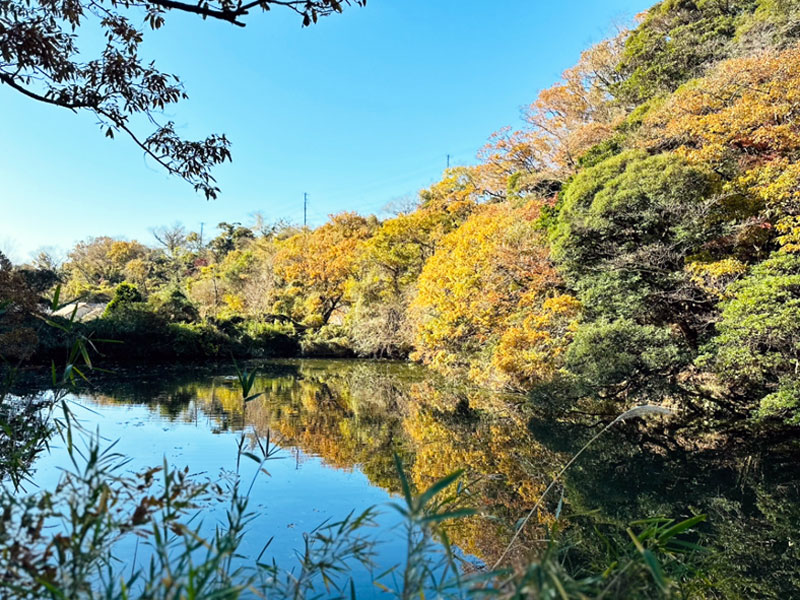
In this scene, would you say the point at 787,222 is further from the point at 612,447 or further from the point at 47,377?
the point at 47,377

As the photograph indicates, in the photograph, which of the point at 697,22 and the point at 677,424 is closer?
the point at 677,424

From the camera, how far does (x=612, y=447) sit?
304 inches

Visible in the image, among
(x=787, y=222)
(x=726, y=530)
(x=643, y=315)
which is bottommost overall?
(x=726, y=530)

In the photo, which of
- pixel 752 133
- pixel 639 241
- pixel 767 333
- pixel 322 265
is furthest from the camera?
pixel 322 265

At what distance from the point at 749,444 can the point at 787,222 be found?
10.9ft

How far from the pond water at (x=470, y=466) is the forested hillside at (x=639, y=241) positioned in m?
0.89

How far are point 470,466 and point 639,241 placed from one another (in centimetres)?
505

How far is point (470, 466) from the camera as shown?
636 cm

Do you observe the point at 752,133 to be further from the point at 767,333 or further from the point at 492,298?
the point at 492,298

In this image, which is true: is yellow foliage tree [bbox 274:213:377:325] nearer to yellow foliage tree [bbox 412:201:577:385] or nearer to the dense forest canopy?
the dense forest canopy

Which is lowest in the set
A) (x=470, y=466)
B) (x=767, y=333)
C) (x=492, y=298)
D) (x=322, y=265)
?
(x=470, y=466)

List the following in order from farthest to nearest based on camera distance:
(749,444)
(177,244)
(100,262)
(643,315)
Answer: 1. (177,244)
2. (100,262)
3. (643,315)
4. (749,444)

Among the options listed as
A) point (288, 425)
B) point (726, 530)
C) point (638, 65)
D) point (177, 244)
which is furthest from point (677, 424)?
point (177, 244)

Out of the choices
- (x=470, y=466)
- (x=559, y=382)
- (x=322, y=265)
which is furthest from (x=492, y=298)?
(x=322, y=265)
